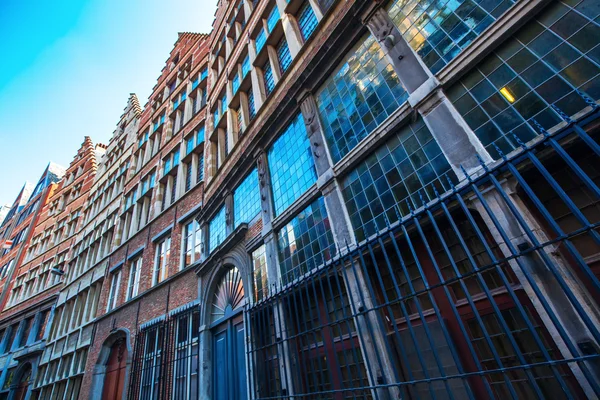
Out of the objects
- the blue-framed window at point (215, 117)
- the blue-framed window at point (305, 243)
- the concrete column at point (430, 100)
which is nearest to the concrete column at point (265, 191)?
the blue-framed window at point (305, 243)

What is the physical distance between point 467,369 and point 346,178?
130 inches

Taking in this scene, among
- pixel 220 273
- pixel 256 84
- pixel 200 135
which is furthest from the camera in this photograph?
pixel 200 135

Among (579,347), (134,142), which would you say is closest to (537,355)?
(579,347)

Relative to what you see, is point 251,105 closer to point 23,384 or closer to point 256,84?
point 256,84

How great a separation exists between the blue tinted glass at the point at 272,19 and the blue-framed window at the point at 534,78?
7.95 meters

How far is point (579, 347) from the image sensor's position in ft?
8.04

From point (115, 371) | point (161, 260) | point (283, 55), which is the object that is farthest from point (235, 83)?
point (115, 371)

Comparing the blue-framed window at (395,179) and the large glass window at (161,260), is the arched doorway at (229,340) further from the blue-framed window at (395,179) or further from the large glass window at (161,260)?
the blue-framed window at (395,179)

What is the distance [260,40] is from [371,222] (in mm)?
8977

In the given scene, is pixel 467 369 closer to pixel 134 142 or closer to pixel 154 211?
pixel 154 211

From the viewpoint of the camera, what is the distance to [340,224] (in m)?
5.05

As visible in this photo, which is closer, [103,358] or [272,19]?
[272,19]

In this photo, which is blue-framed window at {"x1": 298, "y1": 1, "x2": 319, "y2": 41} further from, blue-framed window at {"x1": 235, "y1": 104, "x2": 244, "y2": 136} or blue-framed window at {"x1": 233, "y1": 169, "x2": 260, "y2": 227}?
blue-framed window at {"x1": 233, "y1": 169, "x2": 260, "y2": 227}

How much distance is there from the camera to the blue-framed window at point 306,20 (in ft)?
26.2
